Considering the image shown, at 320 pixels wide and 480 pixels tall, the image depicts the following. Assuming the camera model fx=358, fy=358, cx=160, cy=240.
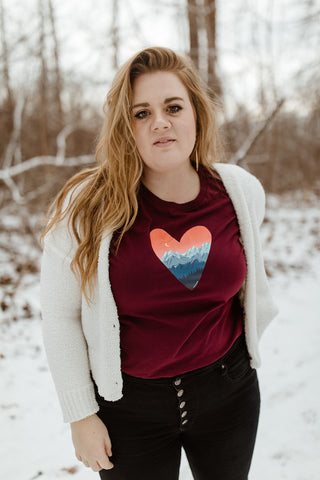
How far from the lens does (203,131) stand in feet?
5.09

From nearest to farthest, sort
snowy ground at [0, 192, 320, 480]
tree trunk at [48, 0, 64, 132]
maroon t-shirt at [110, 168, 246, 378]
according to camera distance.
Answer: maroon t-shirt at [110, 168, 246, 378] < snowy ground at [0, 192, 320, 480] < tree trunk at [48, 0, 64, 132]

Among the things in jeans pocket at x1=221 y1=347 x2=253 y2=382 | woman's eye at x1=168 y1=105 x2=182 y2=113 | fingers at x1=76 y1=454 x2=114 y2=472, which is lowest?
fingers at x1=76 y1=454 x2=114 y2=472

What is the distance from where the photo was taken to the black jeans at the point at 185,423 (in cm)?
126

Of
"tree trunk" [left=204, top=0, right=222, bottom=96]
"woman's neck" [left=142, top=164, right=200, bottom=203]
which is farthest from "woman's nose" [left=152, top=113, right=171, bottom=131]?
"tree trunk" [left=204, top=0, right=222, bottom=96]

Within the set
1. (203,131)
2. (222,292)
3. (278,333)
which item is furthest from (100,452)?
(278,333)

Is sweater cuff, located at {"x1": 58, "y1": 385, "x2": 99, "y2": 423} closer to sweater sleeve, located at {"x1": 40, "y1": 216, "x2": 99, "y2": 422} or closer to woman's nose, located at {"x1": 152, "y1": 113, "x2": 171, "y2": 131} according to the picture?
sweater sleeve, located at {"x1": 40, "y1": 216, "x2": 99, "y2": 422}

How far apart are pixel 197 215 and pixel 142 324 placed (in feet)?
1.46

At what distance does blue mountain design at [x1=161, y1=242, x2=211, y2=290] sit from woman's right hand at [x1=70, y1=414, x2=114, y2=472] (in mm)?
598

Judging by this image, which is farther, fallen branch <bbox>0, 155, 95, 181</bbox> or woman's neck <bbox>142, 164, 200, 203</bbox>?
fallen branch <bbox>0, 155, 95, 181</bbox>

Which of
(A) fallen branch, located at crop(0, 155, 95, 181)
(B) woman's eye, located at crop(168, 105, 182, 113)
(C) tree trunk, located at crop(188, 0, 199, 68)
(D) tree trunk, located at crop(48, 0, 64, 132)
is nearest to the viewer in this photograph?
(B) woman's eye, located at crop(168, 105, 182, 113)

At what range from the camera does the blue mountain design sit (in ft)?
4.10

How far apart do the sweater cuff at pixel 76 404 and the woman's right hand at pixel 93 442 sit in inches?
1.5

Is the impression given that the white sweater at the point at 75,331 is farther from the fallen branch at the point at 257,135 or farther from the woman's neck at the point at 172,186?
the fallen branch at the point at 257,135

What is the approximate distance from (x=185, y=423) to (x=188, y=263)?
580mm
